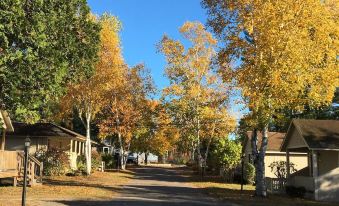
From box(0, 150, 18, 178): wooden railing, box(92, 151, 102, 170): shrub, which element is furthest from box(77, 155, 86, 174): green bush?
box(0, 150, 18, 178): wooden railing

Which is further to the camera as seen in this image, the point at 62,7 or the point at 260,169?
the point at 260,169

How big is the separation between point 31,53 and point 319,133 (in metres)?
16.4

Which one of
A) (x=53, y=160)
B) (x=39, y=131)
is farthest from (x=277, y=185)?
(x=39, y=131)

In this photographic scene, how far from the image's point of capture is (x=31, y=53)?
17.3 meters

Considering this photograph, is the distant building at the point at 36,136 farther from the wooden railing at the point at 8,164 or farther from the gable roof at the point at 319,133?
the gable roof at the point at 319,133

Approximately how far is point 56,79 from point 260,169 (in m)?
11.5

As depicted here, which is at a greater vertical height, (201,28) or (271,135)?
(201,28)

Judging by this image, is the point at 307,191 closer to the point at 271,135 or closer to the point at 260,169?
the point at 260,169

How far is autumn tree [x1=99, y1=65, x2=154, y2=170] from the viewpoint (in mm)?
45812

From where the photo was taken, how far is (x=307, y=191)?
26.3m

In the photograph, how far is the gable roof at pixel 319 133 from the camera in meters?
25.1

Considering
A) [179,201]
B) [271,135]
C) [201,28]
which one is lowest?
[179,201]

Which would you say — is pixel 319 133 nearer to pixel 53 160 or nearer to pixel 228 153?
pixel 228 153

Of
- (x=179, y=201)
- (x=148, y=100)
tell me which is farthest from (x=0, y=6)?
(x=148, y=100)
